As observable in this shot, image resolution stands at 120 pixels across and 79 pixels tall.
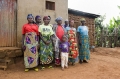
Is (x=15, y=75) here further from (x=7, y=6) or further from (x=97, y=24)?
(x=97, y=24)

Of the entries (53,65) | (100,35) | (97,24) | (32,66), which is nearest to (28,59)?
(32,66)

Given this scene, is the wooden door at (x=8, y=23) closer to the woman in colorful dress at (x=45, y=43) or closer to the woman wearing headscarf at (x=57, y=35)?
the woman in colorful dress at (x=45, y=43)

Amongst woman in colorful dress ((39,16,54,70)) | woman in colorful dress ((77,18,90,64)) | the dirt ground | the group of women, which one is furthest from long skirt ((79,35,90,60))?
woman in colorful dress ((39,16,54,70))

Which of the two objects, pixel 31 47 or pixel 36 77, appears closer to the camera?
pixel 36 77

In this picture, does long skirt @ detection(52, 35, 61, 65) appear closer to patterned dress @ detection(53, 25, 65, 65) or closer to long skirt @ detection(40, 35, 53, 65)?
patterned dress @ detection(53, 25, 65, 65)

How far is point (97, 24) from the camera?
613 inches

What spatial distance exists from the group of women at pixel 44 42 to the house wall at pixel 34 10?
68 centimetres

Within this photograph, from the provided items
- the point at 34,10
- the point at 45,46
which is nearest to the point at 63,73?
the point at 45,46

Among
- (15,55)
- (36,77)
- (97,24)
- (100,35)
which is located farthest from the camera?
(97,24)

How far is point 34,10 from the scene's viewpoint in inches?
253

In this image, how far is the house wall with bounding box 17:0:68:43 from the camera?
19.7 ft

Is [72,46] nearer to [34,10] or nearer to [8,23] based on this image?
[34,10]

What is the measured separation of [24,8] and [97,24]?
10.5 metres

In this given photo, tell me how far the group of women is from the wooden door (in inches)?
29.6
